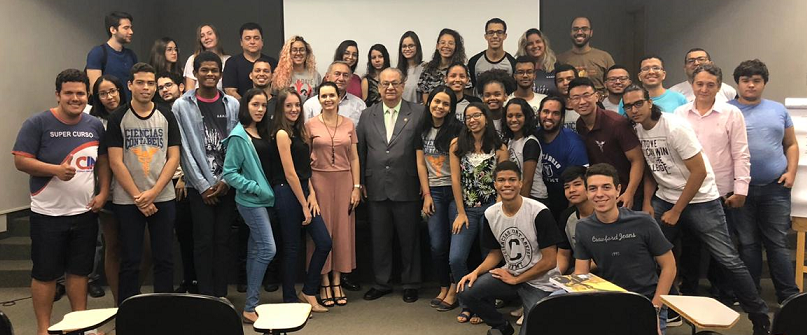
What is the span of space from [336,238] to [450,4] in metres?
3.09

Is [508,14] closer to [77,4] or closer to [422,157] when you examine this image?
[422,157]

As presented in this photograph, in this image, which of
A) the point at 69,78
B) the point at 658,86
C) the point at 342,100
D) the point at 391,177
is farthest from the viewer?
the point at 342,100

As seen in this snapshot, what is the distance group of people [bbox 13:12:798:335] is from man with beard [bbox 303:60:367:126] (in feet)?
0.05

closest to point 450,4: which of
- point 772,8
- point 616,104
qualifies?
point 616,104

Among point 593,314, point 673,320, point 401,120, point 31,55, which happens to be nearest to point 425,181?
point 401,120

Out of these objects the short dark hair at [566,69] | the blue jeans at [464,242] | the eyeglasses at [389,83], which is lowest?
the blue jeans at [464,242]

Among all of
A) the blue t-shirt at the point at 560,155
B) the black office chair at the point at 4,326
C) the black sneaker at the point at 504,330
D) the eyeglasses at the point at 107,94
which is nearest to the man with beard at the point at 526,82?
the blue t-shirt at the point at 560,155

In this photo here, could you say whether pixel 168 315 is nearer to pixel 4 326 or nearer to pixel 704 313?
pixel 4 326

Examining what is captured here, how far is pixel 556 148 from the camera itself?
3662 millimetres

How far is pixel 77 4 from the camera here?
242 inches

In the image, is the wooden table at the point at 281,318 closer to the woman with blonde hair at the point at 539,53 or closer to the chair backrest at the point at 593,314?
the chair backrest at the point at 593,314

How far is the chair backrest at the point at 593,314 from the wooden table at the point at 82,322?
140 cm

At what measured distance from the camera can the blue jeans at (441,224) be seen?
3934 mm

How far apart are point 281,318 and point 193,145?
1.79m
